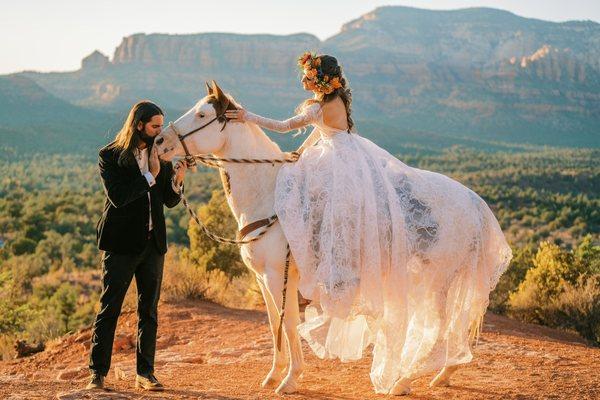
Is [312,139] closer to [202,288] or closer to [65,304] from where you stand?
[202,288]

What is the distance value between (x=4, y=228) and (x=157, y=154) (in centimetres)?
2692

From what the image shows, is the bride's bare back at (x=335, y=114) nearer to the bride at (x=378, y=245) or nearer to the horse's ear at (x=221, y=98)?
the bride at (x=378, y=245)

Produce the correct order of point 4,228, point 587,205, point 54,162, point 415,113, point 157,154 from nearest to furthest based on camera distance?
point 157,154 < point 4,228 < point 587,205 < point 54,162 < point 415,113

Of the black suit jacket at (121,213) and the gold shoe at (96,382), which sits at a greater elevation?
the black suit jacket at (121,213)

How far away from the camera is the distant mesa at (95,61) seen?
160500mm

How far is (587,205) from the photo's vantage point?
136 ft

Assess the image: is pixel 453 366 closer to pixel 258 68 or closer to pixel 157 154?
pixel 157 154

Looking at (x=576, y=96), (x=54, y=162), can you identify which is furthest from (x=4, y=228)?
(x=576, y=96)

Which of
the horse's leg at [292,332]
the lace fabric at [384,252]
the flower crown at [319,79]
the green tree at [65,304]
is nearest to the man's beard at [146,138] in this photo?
the lace fabric at [384,252]

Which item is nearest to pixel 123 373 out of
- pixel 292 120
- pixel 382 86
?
pixel 292 120

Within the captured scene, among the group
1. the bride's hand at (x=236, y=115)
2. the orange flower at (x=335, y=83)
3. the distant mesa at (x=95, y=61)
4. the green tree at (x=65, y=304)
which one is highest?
the distant mesa at (x=95, y=61)

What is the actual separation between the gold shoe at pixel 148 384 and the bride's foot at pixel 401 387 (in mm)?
2067

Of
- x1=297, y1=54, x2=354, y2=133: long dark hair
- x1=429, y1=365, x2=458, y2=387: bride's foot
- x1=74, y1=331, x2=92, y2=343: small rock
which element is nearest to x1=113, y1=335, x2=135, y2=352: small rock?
x1=74, y1=331, x2=92, y2=343: small rock

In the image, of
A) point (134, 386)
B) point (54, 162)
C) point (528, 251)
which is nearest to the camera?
point (134, 386)
